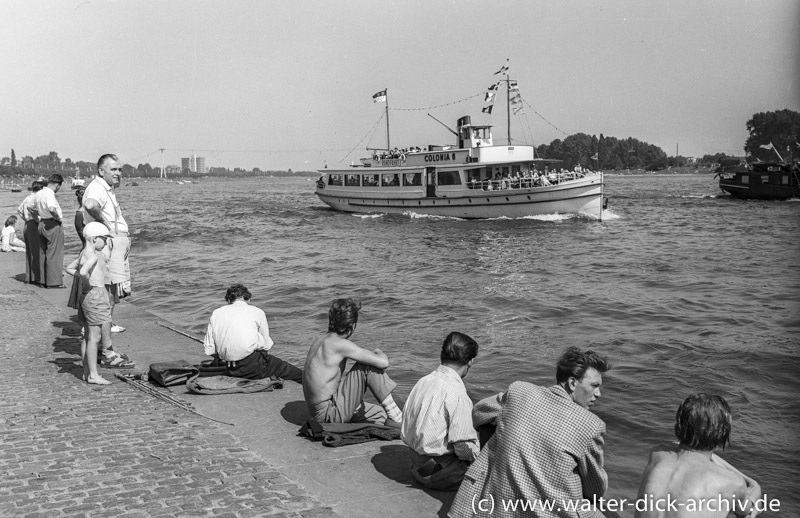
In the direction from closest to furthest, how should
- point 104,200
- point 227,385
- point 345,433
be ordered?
point 345,433 < point 227,385 < point 104,200

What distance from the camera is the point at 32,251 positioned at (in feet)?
47.3

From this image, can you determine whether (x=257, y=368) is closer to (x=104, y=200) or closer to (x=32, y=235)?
(x=104, y=200)

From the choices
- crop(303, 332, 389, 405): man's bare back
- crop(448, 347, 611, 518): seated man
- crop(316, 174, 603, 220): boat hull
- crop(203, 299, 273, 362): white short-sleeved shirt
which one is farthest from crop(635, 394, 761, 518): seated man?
crop(316, 174, 603, 220): boat hull

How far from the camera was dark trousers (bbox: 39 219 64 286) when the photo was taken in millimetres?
13789

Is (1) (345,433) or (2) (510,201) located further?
(2) (510,201)

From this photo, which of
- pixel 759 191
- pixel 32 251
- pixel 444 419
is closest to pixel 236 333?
pixel 444 419

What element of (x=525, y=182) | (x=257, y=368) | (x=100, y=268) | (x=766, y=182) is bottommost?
(x=257, y=368)

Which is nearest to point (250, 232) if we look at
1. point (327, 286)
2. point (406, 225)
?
point (406, 225)

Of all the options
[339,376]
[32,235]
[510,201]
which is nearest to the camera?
[339,376]

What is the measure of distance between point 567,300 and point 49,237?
1174 centimetres

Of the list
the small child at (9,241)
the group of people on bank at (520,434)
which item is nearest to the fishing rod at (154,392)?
the group of people on bank at (520,434)

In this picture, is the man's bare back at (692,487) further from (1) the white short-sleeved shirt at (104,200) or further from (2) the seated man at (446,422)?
(1) the white short-sleeved shirt at (104,200)

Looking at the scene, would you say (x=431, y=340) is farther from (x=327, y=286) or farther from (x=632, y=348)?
(x=327, y=286)

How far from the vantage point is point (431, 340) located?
43.5 ft
